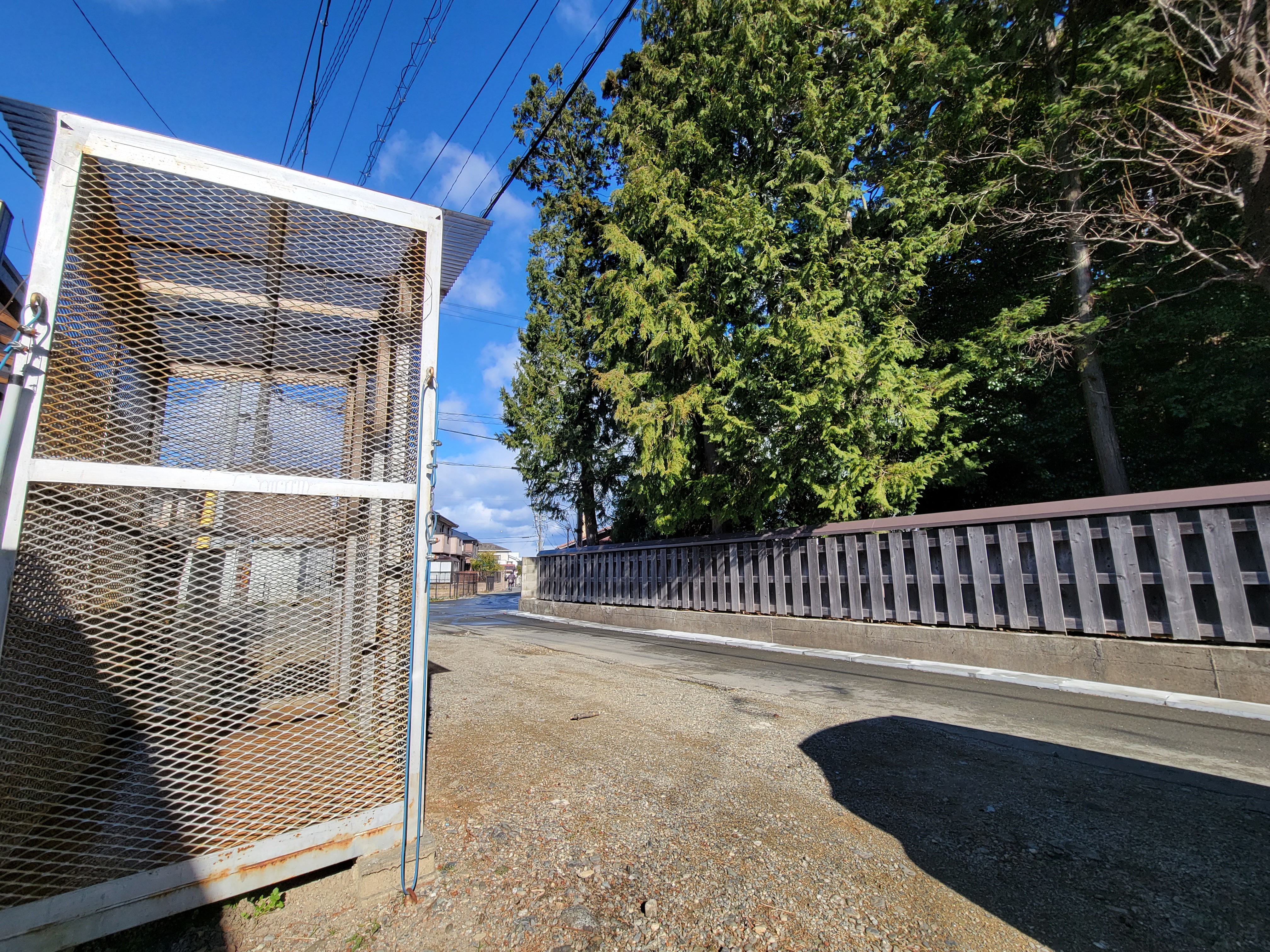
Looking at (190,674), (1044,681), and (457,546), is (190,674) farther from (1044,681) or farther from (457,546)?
(457,546)

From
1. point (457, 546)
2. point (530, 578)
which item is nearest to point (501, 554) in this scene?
point (457, 546)

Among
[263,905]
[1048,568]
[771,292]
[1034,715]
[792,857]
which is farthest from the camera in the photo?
[771,292]

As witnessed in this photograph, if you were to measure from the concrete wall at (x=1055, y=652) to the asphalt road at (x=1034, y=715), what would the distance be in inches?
23.2

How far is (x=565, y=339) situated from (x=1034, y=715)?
13.7m

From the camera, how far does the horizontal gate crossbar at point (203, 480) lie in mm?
1708

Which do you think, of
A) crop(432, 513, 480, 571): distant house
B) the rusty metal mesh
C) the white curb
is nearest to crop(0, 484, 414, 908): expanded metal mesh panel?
the rusty metal mesh

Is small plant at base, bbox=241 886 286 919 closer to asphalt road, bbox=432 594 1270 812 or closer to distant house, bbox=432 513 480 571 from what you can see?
asphalt road, bbox=432 594 1270 812

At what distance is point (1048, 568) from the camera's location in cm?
555

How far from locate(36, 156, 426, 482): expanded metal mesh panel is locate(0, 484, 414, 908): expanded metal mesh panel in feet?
0.80

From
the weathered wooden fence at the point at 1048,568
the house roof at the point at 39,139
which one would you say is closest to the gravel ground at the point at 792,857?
the house roof at the point at 39,139

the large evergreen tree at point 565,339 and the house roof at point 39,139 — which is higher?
the large evergreen tree at point 565,339

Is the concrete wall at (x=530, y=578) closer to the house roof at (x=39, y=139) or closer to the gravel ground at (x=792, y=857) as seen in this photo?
the gravel ground at (x=792, y=857)

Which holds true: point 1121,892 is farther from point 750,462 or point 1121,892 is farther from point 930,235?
point 930,235

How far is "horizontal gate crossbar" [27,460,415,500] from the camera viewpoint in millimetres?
1708
